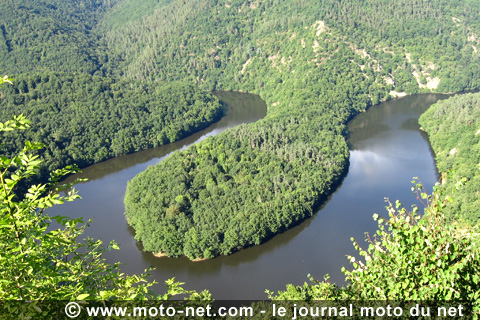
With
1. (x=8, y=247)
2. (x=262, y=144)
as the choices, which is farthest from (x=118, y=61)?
(x=8, y=247)

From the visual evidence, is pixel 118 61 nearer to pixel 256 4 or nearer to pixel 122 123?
pixel 256 4

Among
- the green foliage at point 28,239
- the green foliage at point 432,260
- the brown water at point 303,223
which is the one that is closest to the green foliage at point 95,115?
the brown water at point 303,223

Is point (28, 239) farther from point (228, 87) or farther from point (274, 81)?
point (228, 87)

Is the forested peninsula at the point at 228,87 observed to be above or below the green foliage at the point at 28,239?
above

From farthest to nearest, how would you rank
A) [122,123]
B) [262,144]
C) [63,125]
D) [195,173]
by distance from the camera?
[122,123] < [63,125] < [262,144] < [195,173]

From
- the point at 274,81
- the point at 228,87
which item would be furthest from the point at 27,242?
the point at 228,87

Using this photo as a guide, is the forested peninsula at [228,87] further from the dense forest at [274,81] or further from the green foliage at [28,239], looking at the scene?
the green foliage at [28,239]
